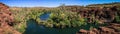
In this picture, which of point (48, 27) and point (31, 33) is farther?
point (48, 27)

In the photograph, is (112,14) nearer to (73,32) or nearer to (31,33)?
(73,32)

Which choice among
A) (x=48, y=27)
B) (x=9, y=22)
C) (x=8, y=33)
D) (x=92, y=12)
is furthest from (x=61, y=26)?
(x=92, y=12)

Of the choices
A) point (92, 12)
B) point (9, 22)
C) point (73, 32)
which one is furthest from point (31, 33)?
point (92, 12)

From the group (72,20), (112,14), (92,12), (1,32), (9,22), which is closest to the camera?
(1,32)

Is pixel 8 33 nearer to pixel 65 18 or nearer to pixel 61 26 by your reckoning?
pixel 61 26

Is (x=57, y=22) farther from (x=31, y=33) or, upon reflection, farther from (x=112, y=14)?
(x=112, y=14)

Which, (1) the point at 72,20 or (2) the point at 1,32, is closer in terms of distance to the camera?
(2) the point at 1,32

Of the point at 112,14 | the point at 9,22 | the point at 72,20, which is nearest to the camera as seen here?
the point at 9,22

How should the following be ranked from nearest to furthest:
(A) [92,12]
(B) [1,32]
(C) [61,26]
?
1. (B) [1,32]
2. (C) [61,26]
3. (A) [92,12]

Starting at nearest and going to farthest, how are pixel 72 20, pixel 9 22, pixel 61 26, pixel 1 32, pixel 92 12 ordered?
pixel 1 32, pixel 9 22, pixel 61 26, pixel 72 20, pixel 92 12
